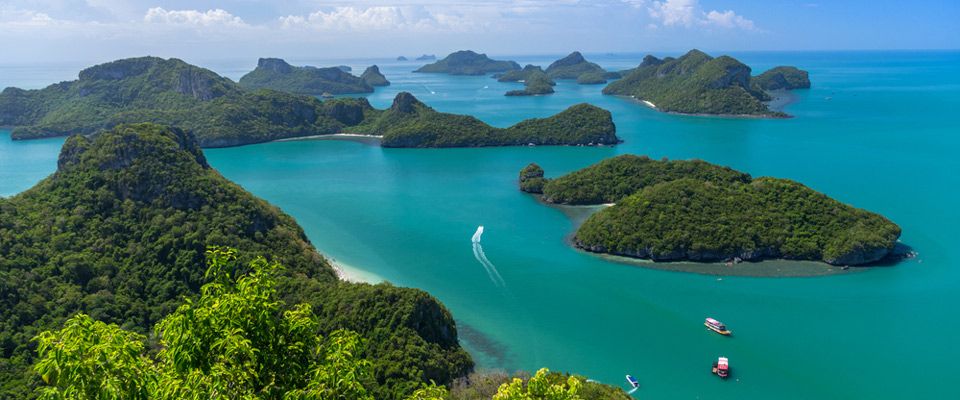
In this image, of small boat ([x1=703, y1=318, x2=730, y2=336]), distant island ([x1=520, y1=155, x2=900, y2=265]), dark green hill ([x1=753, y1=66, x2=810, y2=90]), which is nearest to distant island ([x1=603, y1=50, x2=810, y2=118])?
dark green hill ([x1=753, y1=66, x2=810, y2=90])

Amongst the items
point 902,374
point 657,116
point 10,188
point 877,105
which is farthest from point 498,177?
point 877,105

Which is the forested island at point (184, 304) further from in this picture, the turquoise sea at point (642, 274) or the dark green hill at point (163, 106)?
the dark green hill at point (163, 106)

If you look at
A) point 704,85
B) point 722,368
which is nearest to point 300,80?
point 704,85

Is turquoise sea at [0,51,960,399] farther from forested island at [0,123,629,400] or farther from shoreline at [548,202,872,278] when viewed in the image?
forested island at [0,123,629,400]

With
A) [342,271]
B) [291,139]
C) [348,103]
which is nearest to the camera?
[342,271]

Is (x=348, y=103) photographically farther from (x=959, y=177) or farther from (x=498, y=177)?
(x=959, y=177)

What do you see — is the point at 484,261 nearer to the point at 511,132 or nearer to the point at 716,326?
the point at 716,326
